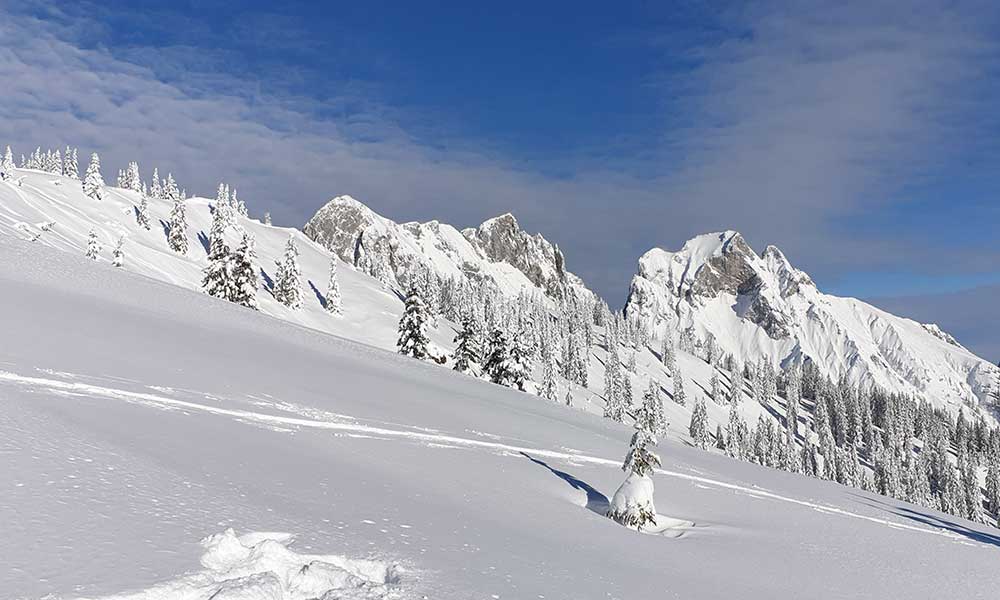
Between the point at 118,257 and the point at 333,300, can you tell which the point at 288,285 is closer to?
the point at 333,300

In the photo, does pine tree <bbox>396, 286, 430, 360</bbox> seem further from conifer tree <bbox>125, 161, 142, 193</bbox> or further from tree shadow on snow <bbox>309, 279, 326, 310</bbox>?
conifer tree <bbox>125, 161, 142, 193</bbox>

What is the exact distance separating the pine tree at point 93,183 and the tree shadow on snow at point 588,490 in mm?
100570

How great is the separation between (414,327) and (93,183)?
2903 inches

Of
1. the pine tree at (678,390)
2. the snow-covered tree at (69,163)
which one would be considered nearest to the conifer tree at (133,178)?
the snow-covered tree at (69,163)

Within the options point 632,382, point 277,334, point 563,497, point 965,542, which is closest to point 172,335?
point 277,334

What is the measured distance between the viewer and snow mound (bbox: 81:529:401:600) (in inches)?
188

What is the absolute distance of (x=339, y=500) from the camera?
821 centimetres

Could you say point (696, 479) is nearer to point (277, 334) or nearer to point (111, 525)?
point (111, 525)

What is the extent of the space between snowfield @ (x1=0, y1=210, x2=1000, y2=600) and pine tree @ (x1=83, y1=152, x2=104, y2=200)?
81.4 metres

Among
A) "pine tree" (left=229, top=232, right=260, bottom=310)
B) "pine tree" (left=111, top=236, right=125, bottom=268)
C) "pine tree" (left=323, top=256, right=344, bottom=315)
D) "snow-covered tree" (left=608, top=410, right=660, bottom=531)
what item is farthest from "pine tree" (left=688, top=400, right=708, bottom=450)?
"snow-covered tree" (left=608, top=410, right=660, bottom=531)

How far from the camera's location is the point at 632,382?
162 m

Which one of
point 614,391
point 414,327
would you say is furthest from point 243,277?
point 614,391

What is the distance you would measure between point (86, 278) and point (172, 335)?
1044 centimetres

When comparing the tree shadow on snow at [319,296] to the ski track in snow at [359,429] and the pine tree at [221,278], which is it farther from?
the ski track in snow at [359,429]
